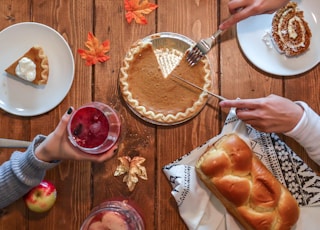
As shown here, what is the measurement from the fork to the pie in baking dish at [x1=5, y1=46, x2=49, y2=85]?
417mm

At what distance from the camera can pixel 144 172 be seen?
1.29 m

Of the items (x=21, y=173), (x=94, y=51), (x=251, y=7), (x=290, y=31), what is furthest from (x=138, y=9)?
(x=21, y=173)

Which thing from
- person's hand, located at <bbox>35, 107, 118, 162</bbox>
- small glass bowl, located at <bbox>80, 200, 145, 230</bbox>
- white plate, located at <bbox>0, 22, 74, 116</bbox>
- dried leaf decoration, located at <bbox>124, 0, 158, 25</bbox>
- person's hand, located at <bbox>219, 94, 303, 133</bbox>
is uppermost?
dried leaf decoration, located at <bbox>124, 0, 158, 25</bbox>

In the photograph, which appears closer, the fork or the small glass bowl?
the small glass bowl

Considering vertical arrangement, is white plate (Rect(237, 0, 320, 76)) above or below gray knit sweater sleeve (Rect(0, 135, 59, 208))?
above

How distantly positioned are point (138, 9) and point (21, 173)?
57 centimetres

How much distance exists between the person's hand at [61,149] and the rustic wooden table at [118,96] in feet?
0.46

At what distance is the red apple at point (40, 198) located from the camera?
125 cm

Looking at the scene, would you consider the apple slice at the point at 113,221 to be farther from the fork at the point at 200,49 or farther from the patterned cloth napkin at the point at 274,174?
the fork at the point at 200,49

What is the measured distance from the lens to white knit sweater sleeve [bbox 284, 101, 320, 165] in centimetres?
120

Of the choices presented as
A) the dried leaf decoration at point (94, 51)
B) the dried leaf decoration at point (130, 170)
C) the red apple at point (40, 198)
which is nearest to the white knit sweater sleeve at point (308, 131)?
the dried leaf decoration at point (130, 170)

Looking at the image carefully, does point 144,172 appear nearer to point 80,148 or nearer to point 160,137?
point 160,137

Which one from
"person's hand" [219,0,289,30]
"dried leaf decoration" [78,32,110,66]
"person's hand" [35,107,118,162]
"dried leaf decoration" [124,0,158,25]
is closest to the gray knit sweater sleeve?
"person's hand" [35,107,118,162]

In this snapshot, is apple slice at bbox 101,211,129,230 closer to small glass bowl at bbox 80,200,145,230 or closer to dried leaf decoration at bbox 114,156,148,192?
small glass bowl at bbox 80,200,145,230
